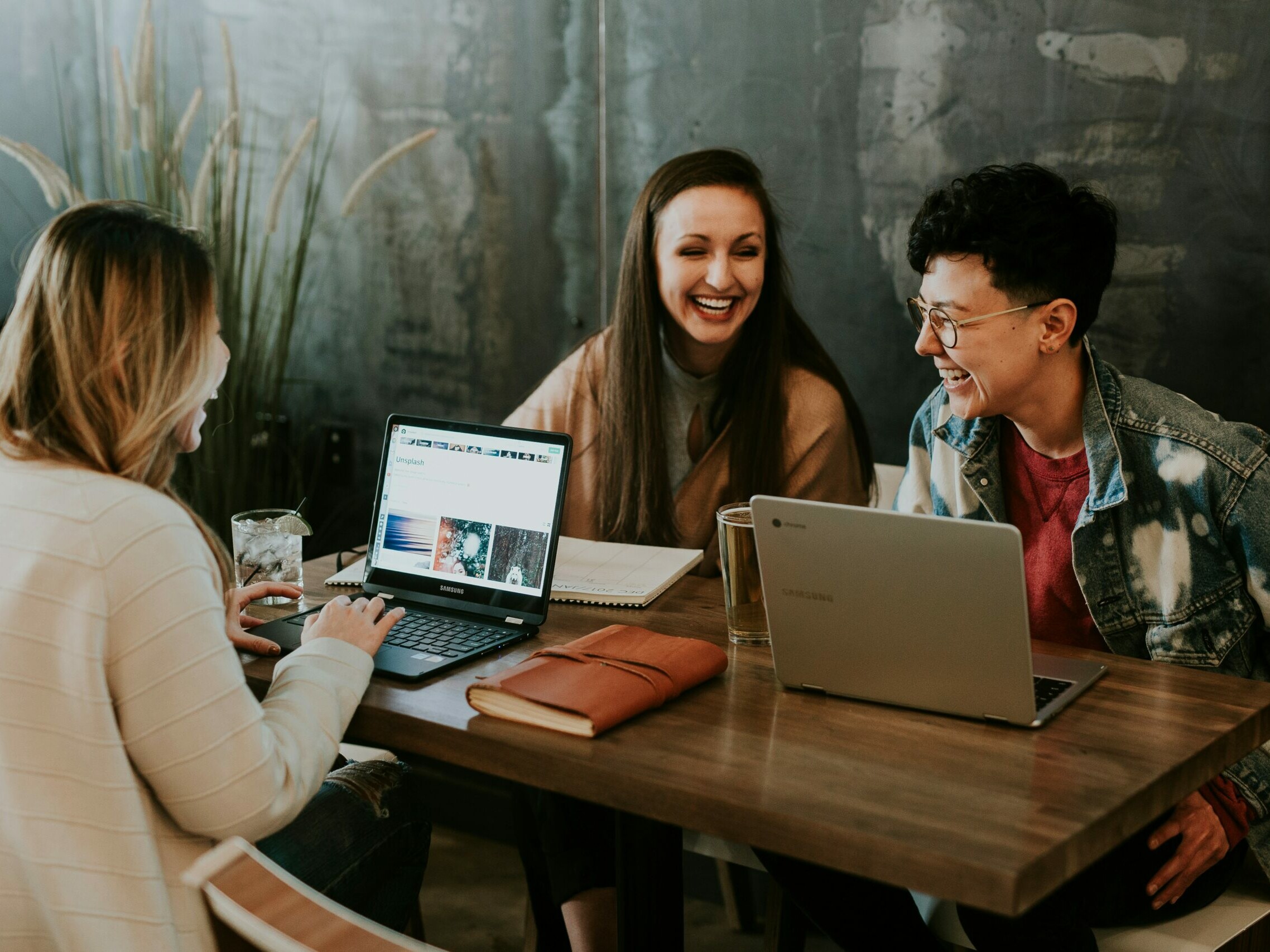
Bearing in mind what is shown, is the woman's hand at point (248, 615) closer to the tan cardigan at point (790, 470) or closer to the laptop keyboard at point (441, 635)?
the laptop keyboard at point (441, 635)

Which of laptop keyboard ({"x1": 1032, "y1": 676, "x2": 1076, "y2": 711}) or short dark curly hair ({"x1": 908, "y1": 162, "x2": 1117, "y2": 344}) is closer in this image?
laptop keyboard ({"x1": 1032, "y1": 676, "x2": 1076, "y2": 711})

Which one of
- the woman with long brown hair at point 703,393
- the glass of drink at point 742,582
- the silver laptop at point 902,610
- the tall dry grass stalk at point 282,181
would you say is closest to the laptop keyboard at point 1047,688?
the silver laptop at point 902,610

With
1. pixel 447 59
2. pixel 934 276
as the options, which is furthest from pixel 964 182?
pixel 447 59

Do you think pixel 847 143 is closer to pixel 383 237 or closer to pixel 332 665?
pixel 383 237

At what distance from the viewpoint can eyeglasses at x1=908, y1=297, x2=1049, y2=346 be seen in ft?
5.62

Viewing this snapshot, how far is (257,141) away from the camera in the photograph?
317 cm

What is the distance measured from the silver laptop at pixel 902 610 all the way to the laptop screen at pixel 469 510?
15.4 inches

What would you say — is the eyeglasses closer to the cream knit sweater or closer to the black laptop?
the black laptop

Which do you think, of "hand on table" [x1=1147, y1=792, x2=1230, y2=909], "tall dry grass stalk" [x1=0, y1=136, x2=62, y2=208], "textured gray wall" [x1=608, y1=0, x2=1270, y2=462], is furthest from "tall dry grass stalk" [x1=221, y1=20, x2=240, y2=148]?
"hand on table" [x1=1147, y1=792, x2=1230, y2=909]

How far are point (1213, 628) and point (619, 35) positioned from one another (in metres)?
1.72

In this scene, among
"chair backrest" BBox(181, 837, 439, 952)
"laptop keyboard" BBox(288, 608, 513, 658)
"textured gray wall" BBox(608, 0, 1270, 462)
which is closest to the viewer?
"chair backrest" BBox(181, 837, 439, 952)

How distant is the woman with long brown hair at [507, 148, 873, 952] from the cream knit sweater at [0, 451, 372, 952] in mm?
1080

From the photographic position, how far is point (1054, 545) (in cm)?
174

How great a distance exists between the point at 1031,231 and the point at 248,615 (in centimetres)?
115
